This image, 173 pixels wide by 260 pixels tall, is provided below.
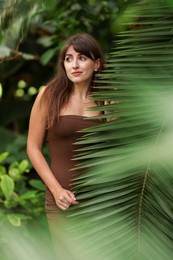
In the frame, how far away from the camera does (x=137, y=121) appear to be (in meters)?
1.48

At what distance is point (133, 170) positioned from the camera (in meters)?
1.48

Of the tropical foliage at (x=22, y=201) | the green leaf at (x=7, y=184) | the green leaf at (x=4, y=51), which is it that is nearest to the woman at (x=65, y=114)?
the green leaf at (x=7, y=184)

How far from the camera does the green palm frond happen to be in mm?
1420

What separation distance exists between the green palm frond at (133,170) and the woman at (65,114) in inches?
8.2

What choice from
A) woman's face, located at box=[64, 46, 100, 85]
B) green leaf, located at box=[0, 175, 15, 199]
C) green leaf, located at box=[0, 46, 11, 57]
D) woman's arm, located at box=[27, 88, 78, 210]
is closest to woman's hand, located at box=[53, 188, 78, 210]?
woman's arm, located at box=[27, 88, 78, 210]

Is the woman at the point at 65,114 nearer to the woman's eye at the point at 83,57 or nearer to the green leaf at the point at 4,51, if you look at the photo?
the woman's eye at the point at 83,57

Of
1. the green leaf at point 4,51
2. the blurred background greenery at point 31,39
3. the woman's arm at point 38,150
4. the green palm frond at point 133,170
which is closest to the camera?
the green palm frond at point 133,170

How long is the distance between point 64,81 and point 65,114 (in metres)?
0.15

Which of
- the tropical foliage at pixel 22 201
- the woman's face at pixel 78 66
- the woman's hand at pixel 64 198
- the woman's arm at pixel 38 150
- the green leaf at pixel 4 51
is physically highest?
the woman's face at pixel 78 66

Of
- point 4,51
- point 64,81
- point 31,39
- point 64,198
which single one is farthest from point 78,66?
point 31,39

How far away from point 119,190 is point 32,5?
1199 millimetres

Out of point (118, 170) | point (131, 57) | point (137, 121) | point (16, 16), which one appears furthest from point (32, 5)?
point (118, 170)

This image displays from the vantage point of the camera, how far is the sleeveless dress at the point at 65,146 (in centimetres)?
187

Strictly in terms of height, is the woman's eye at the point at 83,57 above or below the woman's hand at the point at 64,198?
above
